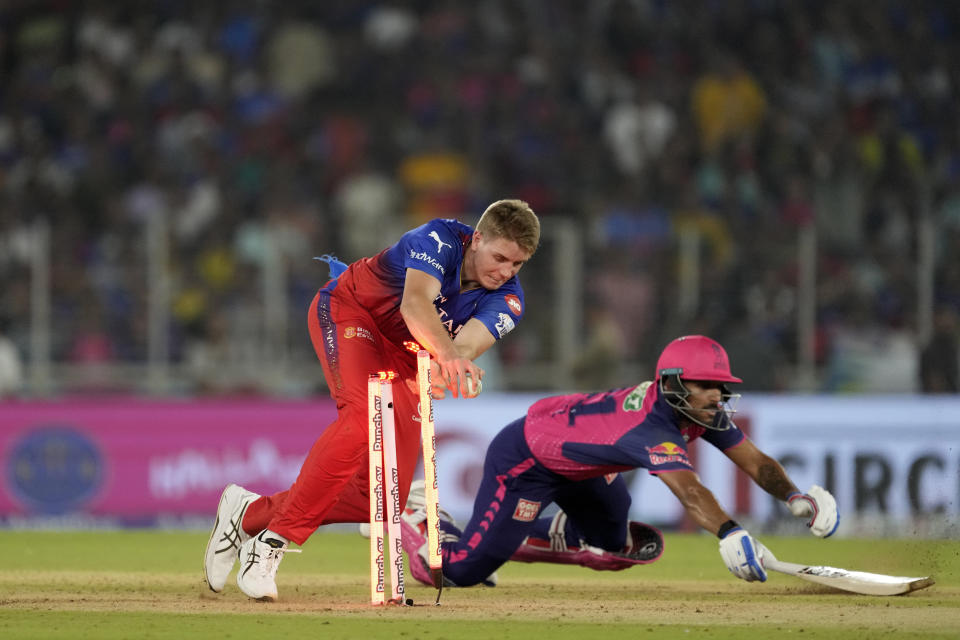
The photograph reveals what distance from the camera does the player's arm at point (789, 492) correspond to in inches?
281

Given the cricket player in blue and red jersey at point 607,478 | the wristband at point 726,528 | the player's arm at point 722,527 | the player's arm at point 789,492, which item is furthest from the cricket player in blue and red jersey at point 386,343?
the player's arm at point 789,492

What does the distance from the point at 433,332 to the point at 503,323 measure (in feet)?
1.93

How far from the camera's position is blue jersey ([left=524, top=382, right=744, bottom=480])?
7.18 m

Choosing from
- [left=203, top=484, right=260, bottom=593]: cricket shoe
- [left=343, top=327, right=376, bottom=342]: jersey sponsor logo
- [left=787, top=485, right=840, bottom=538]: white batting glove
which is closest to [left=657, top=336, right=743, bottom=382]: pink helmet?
[left=787, top=485, right=840, bottom=538]: white batting glove

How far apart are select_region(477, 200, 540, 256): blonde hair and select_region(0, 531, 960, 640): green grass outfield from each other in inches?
70.3

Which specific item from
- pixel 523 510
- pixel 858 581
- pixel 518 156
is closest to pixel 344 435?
pixel 523 510

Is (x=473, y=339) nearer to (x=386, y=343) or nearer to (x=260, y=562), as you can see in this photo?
(x=386, y=343)

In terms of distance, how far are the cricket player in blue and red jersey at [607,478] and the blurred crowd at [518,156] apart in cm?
538

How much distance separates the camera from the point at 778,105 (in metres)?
17.1

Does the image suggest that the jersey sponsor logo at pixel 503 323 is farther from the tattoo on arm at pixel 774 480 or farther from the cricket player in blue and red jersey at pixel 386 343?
the tattoo on arm at pixel 774 480

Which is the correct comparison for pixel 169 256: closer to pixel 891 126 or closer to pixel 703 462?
pixel 703 462

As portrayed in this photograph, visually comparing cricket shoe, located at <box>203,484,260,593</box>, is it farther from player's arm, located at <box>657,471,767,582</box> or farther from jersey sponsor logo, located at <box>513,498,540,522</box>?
player's arm, located at <box>657,471,767,582</box>

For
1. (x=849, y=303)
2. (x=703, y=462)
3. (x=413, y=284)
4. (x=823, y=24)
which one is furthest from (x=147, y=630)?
(x=823, y=24)

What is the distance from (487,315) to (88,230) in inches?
381
